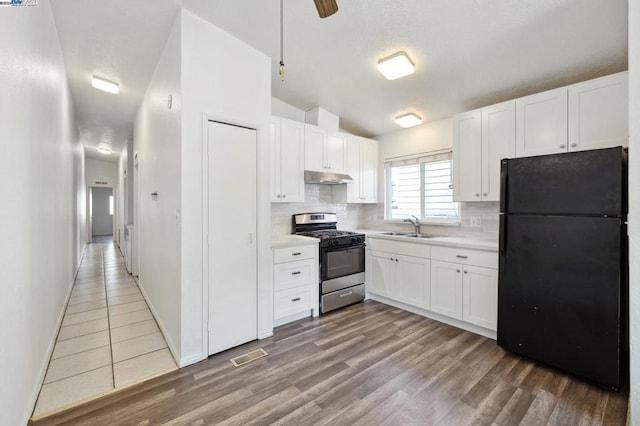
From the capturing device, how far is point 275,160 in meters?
3.41

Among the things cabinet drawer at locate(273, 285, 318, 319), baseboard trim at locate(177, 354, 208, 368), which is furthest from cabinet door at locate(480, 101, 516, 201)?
baseboard trim at locate(177, 354, 208, 368)

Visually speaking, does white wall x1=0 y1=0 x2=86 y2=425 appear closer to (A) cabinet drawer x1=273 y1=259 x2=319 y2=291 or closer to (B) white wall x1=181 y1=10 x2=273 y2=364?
(B) white wall x1=181 y1=10 x2=273 y2=364

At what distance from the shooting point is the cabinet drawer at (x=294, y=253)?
3.07m

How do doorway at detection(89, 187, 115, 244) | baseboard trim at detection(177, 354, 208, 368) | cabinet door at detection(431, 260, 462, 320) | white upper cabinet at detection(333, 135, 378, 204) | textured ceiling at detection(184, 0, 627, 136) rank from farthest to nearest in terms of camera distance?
1. doorway at detection(89, 187, 115, 244)
2. white upper cabinet at detection(333, 135, 378, 204)
3. cabinet door at detection(431, 260, 462, 320)
4. baseboard trim at detection(177, 354, 208, 368)
5. textured ceiling at detection(184, 0, 627, 136)

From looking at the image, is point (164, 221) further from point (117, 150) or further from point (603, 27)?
point (117, 150)

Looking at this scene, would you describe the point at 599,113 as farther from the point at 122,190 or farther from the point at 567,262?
the point at 122,190

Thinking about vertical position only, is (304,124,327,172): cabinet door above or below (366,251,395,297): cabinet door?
above

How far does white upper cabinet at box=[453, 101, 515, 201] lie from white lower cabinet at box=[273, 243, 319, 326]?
6.26ft

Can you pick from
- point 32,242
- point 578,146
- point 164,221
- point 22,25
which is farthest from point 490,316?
point 22,25

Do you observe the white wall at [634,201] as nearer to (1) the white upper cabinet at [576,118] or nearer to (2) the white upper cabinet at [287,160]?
(1) the white upper cabinet at [576,118]

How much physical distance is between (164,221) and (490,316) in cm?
337

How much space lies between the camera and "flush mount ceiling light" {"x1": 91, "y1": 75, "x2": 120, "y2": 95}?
348 centimetres

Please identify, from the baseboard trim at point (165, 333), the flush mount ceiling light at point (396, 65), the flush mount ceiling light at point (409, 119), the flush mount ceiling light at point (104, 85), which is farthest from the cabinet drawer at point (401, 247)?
the flush mount ceiling light at point (104, 85)

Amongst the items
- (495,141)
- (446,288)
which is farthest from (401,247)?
(495,141)
